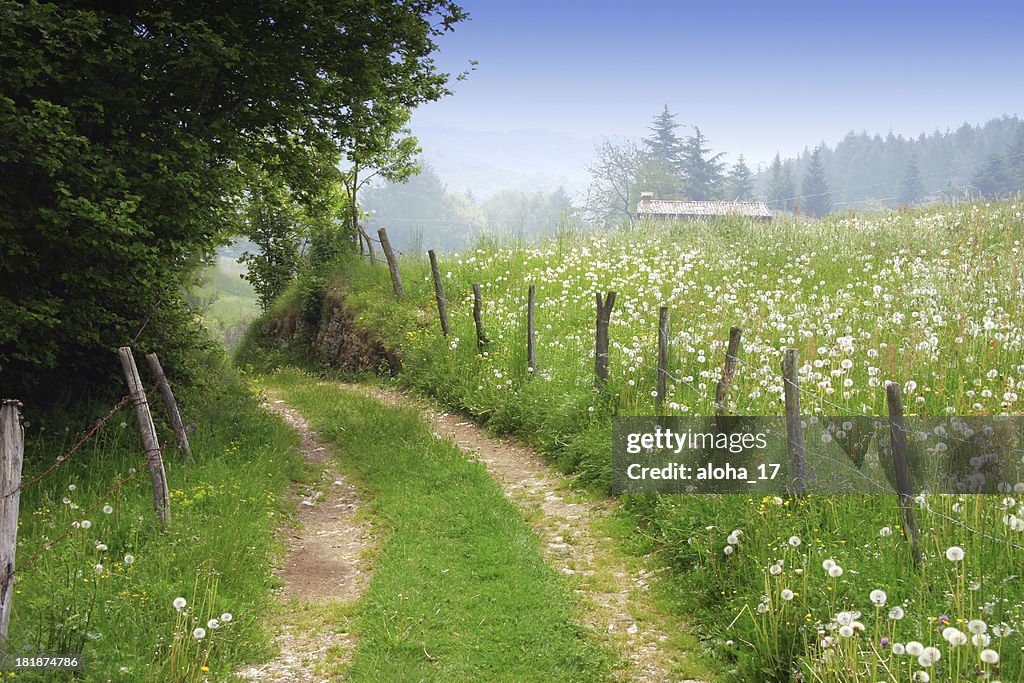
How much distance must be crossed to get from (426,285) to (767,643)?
16690mm

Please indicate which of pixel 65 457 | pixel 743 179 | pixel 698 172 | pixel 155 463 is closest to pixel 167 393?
pixel 155 463

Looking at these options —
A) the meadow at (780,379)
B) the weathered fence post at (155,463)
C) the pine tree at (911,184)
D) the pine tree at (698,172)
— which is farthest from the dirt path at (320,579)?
the pine tree at (911,184)

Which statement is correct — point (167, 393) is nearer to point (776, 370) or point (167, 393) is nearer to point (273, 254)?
point (776, 370)

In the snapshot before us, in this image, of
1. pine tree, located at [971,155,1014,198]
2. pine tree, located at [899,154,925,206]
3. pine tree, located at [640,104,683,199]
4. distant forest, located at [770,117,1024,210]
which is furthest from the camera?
distant forest, located at [770,117,1024,210]

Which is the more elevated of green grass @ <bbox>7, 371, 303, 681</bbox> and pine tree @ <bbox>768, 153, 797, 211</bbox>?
pine tree @ <bbox>768, 153, 797, 211</bbox>

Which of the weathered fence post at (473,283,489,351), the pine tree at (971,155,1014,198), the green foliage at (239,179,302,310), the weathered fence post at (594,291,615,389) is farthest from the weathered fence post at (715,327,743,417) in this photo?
the pine tree at (971,155,1014,198)

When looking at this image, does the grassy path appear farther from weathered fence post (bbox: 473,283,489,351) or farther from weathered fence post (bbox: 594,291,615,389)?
weathered fence post (bbox: 473,283,489,351)

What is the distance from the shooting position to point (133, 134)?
33.5 feet

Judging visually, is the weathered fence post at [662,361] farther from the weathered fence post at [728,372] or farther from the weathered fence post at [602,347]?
the weathered fence post at [602,347]

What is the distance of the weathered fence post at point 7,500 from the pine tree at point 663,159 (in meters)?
88.9

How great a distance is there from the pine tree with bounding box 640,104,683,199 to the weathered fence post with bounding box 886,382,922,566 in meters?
86.9

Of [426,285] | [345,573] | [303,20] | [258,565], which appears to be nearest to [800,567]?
[345,573]

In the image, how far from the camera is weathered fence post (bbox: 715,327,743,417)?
7.86 metres

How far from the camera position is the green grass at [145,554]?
4.99 m
